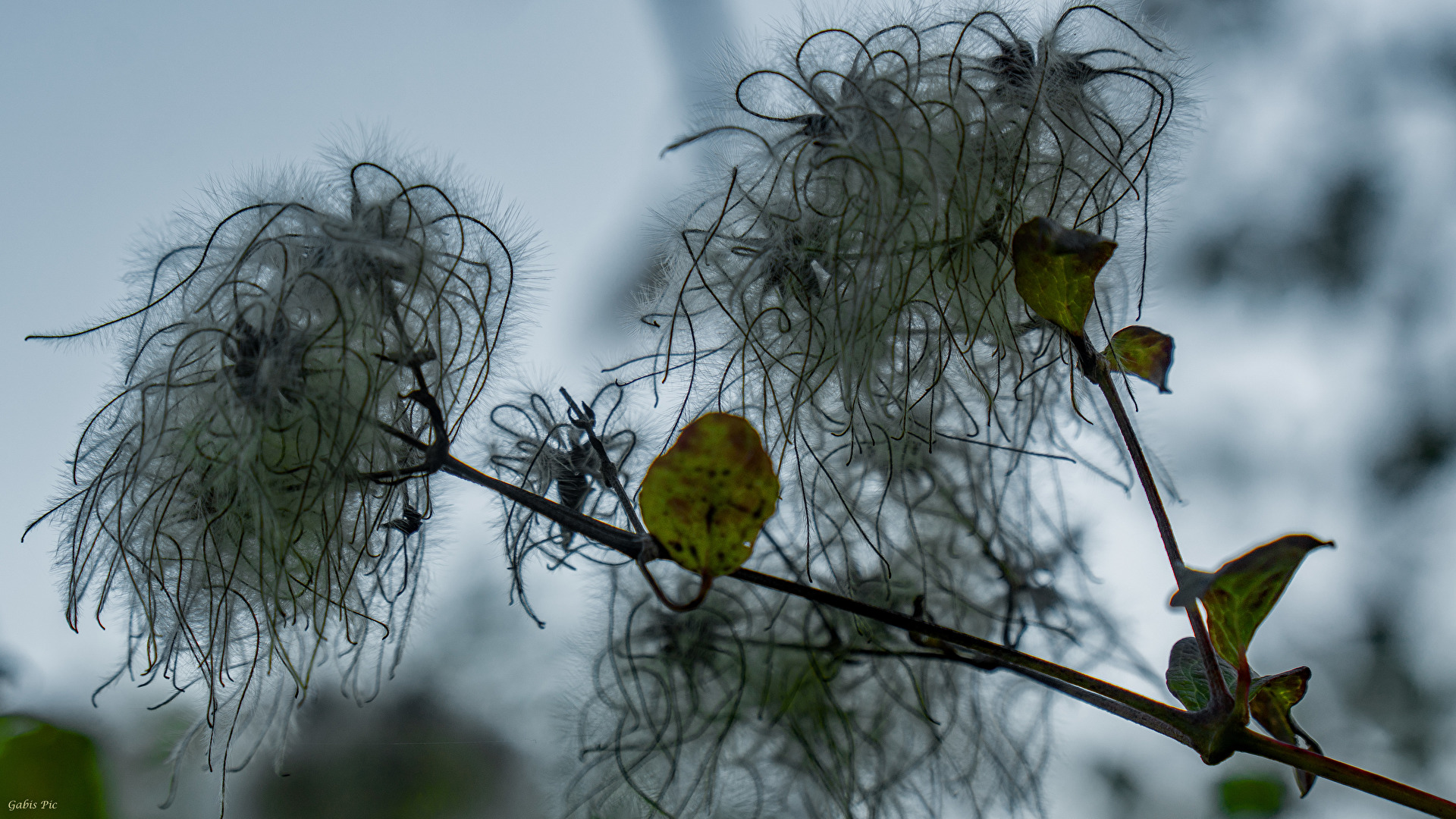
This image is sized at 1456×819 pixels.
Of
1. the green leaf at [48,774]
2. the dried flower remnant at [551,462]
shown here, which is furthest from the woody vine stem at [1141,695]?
the green leaf at [48,774]

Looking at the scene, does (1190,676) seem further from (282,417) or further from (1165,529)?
(282,417)

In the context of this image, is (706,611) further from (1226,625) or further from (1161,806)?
(1161,806)

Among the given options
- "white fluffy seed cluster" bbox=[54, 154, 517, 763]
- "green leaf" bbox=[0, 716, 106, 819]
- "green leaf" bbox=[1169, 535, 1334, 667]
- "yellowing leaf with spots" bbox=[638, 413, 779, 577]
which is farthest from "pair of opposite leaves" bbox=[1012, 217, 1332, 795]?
"green leaf" bbox=[0, 716, 106, 819]

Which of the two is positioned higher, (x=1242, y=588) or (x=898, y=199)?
(x=898, y=199)

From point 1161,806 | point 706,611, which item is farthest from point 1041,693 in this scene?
point 1161,806

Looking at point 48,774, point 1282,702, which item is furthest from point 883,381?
point 48,774
